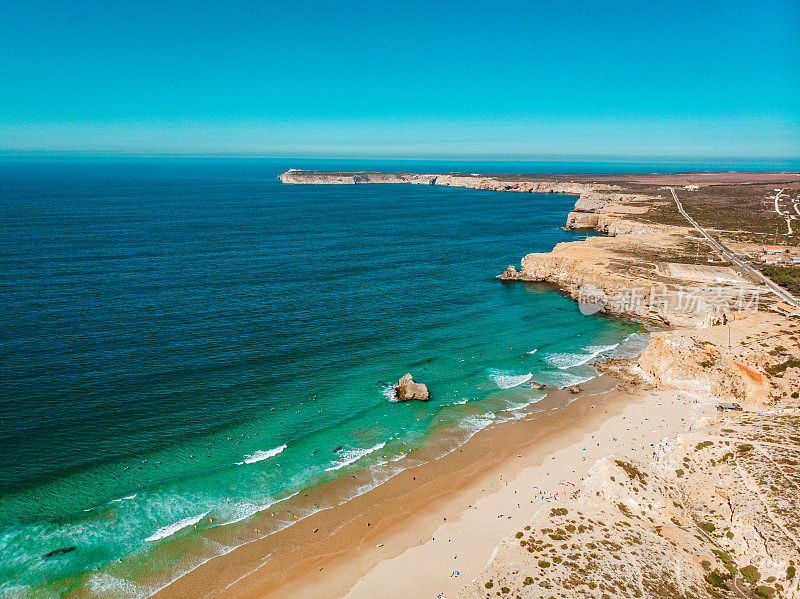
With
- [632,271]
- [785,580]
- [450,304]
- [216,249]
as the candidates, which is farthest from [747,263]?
[216,249]

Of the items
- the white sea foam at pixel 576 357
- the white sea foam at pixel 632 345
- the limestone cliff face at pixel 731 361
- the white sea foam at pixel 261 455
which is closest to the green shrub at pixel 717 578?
the limestone cliff face at pixel 731 361

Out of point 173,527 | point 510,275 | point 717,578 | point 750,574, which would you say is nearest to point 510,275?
point 510,275

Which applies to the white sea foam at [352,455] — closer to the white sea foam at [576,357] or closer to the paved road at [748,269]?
the white sea foam at [576,357]

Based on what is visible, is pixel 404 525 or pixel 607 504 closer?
pixel 607 504

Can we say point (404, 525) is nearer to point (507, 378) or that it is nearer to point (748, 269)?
point (507, 378)

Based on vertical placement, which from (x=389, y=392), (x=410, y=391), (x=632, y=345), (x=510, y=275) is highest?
(x=510, y=275)

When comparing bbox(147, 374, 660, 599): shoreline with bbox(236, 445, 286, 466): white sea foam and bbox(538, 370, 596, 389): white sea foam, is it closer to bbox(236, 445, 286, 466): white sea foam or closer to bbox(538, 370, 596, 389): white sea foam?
bbox(236, 445, 286, 466): white sea foam

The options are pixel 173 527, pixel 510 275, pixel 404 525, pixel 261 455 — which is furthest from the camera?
pixel 510 275

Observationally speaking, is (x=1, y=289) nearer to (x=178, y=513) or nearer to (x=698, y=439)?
(x=178, y=513)
